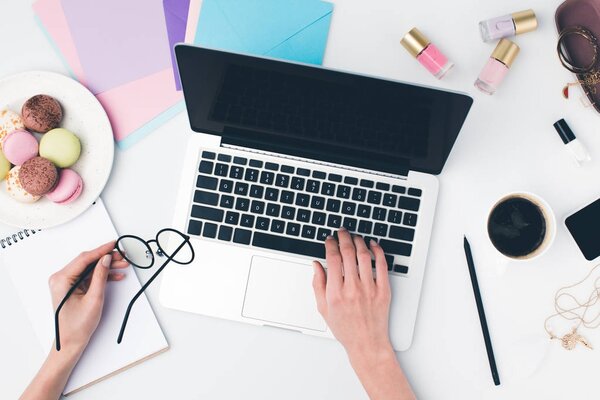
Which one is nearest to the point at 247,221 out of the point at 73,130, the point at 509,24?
the point at 73,130

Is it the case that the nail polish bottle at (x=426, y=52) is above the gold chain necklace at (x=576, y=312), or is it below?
above

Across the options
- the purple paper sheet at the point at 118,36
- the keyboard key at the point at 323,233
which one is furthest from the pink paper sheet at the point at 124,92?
the keyboard key at the point at 323,233

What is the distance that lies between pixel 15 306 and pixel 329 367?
55 cm

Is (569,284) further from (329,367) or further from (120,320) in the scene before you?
(120,320)

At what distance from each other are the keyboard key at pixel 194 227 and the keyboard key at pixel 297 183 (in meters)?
0.17

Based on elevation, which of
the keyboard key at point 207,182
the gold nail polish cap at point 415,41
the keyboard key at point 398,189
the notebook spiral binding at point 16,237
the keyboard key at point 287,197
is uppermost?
the gold nail polish cap at point 415,41

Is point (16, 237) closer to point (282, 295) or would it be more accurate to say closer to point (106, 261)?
point (106, 261)

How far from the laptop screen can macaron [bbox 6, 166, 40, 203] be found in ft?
0.97

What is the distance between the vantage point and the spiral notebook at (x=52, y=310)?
85 cm

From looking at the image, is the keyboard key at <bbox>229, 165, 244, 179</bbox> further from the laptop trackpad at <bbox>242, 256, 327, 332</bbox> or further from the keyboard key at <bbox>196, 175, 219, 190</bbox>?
the laptop trackpad at <bbox>242, 256, 327, 332</bbox>

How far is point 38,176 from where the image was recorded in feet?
2.62

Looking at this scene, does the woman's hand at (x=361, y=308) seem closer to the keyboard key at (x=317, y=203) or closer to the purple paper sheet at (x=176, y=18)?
the keyboard key at (x=317, y=203)

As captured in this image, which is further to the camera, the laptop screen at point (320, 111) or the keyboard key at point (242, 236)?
the keyboard key at point (242, 236)

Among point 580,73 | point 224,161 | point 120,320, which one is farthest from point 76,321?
point 580,73
